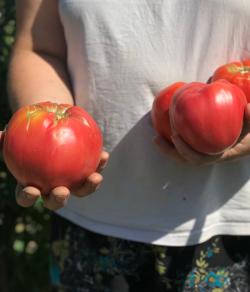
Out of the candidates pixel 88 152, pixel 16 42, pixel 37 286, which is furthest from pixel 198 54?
pixel 37 286

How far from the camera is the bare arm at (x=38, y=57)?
57.6 inches

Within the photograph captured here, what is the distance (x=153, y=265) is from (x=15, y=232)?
1.08 meters

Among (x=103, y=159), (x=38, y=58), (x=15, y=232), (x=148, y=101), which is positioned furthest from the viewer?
(x=15, y=232)

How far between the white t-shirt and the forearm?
0.04 meters

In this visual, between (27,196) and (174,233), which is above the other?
(27,196)

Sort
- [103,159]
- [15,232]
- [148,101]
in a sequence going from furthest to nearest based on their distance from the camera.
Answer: [15,232], [148,101], [103,159]

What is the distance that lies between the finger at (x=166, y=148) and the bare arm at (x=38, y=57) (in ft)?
0.86

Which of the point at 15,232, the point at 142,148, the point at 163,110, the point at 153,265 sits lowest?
the point at 15,232

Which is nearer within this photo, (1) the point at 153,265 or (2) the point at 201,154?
(2) the point at 201,154

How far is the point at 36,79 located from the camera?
1476mm

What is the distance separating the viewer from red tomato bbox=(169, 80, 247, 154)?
1.23 meters

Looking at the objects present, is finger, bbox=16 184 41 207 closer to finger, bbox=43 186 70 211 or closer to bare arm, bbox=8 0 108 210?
finger, bbox=43 186 70 211

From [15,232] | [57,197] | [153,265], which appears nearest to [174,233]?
[153,265]

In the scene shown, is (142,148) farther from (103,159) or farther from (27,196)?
(27,196)
